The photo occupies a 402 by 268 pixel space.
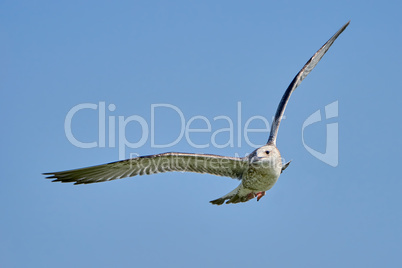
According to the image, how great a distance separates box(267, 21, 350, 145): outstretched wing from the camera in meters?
11.4

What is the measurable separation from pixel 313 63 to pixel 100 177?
245 inches

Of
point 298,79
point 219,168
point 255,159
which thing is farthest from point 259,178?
point 298,79

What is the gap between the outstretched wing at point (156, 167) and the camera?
35.0 ft

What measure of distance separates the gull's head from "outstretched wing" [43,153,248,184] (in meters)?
0.39

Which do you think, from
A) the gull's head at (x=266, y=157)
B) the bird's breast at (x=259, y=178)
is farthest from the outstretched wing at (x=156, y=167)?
the gull's head at (x=266, y=157)

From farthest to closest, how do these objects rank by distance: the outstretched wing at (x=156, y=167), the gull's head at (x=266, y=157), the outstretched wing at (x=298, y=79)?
the outstretched wing at (x=298, y=79), the outstretched wing at (x=156, y=167), the gull's head at (x=266, y=157)

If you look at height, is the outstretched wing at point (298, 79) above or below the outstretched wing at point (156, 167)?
above

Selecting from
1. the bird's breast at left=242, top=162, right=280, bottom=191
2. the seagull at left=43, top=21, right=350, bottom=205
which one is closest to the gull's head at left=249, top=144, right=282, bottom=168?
the seagull at left=43, top=21, right=350, bottom=205

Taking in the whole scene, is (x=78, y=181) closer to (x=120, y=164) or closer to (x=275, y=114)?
(x=120, y=164)

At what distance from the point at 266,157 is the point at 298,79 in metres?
3.07

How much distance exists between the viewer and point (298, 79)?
502 inches

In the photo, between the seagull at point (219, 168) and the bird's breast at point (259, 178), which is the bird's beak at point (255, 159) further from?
the bird's breast at point (259, 178)

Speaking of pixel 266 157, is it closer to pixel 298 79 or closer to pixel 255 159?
pixel 255 159

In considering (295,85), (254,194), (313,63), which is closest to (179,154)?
(254,194)
